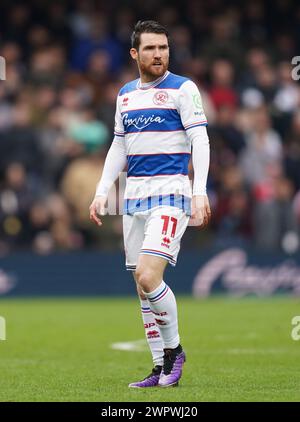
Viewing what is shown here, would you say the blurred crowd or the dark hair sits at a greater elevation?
the blurred crowd

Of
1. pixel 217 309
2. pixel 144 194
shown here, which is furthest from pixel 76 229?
pixel 144 194

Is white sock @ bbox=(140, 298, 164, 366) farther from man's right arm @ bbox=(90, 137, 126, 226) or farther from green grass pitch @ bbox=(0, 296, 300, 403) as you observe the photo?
man's right arm @ bbox=(90, 137, 126, 226)

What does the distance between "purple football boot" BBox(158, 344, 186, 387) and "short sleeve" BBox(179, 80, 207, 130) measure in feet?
5.54

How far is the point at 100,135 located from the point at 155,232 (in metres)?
11.0

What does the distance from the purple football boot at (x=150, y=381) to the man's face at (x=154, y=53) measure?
2247mm

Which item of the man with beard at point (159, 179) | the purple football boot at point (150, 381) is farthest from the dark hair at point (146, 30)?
the purple football boot at point (150, 381)

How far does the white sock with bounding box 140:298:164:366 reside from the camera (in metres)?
9.11

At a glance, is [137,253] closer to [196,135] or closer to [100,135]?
[196,135]

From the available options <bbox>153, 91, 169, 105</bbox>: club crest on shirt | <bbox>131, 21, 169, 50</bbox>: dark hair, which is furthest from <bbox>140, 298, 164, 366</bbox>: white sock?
<bbox>131, 21, 169, 50</bbox>: dark hair

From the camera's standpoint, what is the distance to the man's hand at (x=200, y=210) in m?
8.51

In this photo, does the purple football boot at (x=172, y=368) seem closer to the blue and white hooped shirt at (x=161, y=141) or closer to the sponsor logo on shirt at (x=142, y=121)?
the blue and white hooped shirt at (x=161, y=141)

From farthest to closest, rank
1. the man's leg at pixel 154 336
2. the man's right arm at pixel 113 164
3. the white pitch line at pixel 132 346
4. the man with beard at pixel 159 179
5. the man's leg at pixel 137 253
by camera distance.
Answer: the white pitch line at pixel 132 346, the man's right arm at pixel 113 164, the man's leg at pixel 154 336, the man's leg at pixel 137 253, the man with beard at pixel 159 179

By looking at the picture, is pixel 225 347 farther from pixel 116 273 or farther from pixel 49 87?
pixel 49 87

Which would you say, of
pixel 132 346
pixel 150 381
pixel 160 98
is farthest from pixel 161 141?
pixel 132 346
